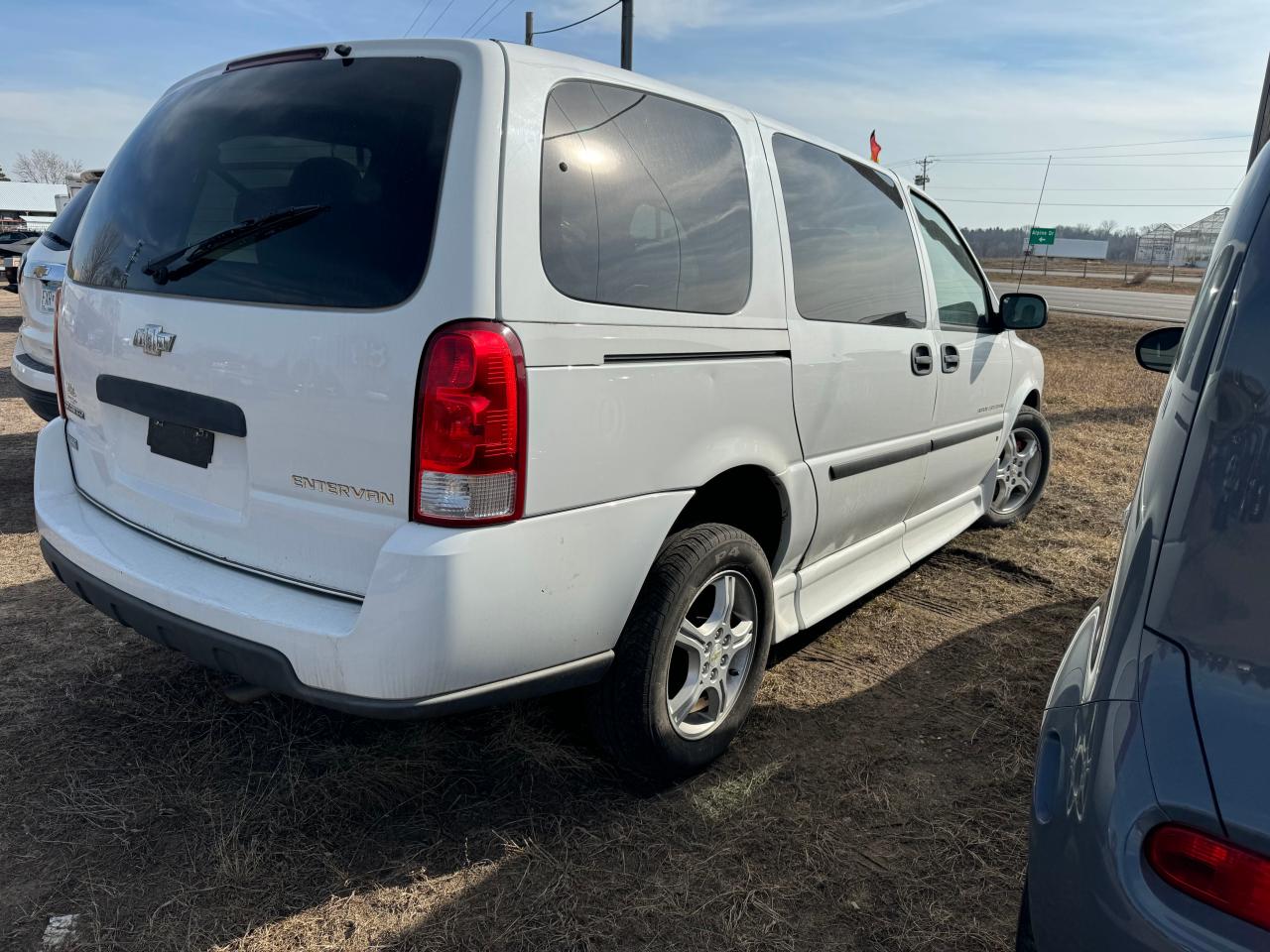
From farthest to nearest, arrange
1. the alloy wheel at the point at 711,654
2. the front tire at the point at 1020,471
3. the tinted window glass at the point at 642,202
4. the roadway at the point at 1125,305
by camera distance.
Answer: the roadway at the point at 1125,305 < the front tire at the point at 1020,471 < the alloy wheel at the point at 711,654 < the tinted window glass at the point at 642,202

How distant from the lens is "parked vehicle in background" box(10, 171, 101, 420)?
479 cm

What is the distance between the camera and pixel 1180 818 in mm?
1131

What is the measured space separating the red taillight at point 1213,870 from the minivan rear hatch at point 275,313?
1.45m

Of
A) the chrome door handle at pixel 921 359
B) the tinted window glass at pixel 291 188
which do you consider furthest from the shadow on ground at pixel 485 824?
the tinted window glass at pixel 291 188

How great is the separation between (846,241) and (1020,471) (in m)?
2.54

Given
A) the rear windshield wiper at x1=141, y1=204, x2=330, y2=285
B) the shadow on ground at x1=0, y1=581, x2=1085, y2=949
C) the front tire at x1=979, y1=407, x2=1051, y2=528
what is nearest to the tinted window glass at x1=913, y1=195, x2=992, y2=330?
the front tire at x1=979, y1=407, x2=1051, y2=528

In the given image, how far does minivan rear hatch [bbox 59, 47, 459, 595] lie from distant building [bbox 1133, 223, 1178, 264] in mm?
93839

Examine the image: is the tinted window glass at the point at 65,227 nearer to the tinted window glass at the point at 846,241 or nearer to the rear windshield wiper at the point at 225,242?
the rear windshield wiper at the point at 225,242

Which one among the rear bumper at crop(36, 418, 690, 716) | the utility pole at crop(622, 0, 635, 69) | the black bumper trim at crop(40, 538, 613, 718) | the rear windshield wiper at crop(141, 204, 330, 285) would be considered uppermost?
the utility pole at crop(622, 0, 635, 69)

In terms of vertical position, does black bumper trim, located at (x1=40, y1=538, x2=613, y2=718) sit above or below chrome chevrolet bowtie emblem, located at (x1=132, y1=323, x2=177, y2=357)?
below

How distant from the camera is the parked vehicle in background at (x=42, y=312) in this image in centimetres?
479

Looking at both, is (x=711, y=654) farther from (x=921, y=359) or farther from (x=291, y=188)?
(x=291, y=188)

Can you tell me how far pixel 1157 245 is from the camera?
83.5m

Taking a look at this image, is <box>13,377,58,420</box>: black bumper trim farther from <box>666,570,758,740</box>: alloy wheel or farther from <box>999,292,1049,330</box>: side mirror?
<box>999,292,1049,330</box>: side mirror
